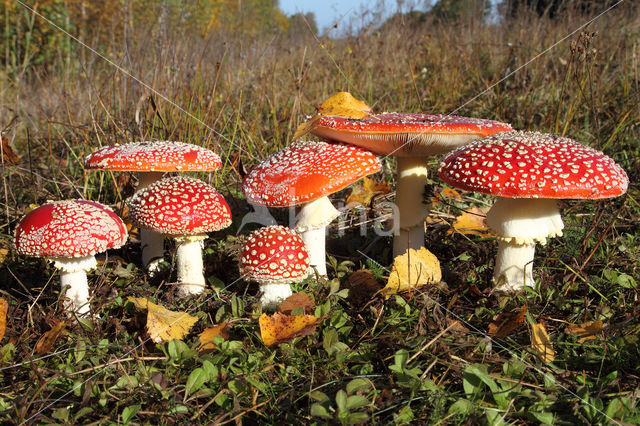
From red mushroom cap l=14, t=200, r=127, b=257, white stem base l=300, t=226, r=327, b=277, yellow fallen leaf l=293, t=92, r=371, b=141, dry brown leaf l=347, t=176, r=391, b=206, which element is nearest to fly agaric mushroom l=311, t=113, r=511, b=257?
yellow fallen leaf l=293, t=92, r=371, b=141

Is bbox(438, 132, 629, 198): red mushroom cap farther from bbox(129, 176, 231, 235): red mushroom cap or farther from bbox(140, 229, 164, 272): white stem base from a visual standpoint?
bbox(140, 229, 164, 272): white stem base

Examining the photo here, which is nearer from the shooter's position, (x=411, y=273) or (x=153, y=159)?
(x=411, y=273)

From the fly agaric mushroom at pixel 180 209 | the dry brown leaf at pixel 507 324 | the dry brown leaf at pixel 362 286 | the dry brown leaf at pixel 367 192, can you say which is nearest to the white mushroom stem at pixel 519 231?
the dry brown leaf at pixel 507 324

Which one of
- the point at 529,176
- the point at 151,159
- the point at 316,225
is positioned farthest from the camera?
the point at 316,225

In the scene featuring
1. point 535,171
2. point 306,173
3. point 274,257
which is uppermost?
point 535,171

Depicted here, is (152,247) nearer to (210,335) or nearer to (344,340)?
(210,335)

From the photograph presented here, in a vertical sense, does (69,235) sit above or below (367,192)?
above

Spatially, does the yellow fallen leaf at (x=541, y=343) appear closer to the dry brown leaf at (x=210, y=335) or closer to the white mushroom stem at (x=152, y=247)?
the dry brown leaf at (x=210, y=335)

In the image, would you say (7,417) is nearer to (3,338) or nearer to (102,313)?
(3,338)

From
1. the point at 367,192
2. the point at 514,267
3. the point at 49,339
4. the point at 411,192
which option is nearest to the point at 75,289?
the point at 49,339
